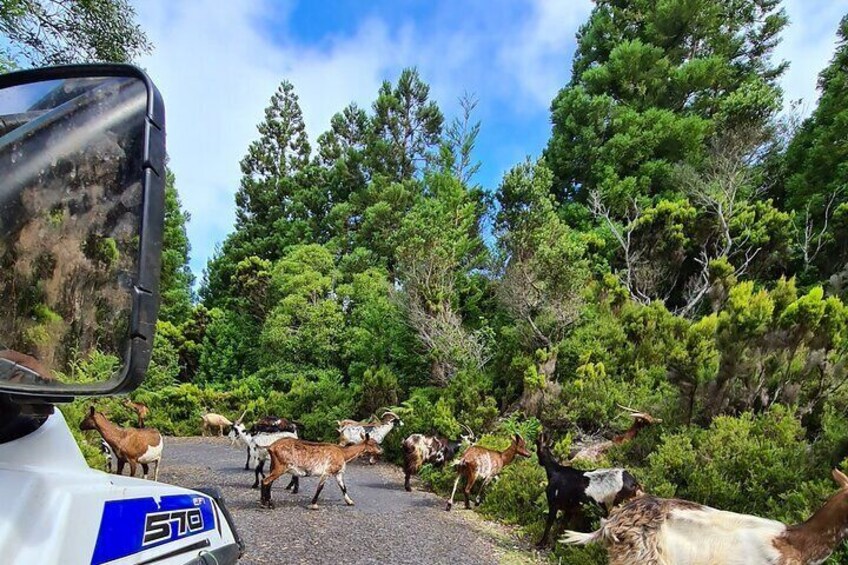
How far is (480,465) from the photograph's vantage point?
8320 mm

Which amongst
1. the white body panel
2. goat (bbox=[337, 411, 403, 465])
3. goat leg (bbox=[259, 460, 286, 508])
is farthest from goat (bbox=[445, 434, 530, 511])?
the white body panel

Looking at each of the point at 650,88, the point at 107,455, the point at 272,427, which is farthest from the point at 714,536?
the point at 650,88

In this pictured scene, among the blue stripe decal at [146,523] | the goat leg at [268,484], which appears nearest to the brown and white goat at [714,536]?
the blue stripe decal at [146,523]

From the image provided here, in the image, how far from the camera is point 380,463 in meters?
12.8

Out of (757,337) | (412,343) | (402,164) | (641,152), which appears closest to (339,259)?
(402,164)

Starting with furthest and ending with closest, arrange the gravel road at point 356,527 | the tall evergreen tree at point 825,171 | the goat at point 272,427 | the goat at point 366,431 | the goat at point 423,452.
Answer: the tall evergreen tree at point 825,171 → the goat at point 366,431 → the goat at point 272,427 → the goat at point 423,452 → the gravel road at point 356,527

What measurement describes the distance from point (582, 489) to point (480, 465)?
2.50 m

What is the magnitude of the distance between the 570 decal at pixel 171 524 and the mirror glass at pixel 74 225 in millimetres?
391

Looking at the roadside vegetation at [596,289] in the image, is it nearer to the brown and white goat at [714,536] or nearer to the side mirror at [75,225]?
the side mirror at [75,225]

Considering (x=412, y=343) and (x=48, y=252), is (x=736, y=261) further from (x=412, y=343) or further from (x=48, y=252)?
(x=48, y=252)

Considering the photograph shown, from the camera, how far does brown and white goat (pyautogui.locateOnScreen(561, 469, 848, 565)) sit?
3.30 m

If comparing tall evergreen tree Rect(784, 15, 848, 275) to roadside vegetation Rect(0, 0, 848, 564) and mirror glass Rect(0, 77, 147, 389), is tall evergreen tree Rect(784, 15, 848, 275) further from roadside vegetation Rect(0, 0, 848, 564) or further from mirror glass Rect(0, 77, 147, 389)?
mirror glass Rect(0, 77, 147, 389)

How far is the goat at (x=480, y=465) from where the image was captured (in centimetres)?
827

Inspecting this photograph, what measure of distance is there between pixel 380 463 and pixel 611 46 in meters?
18.8
